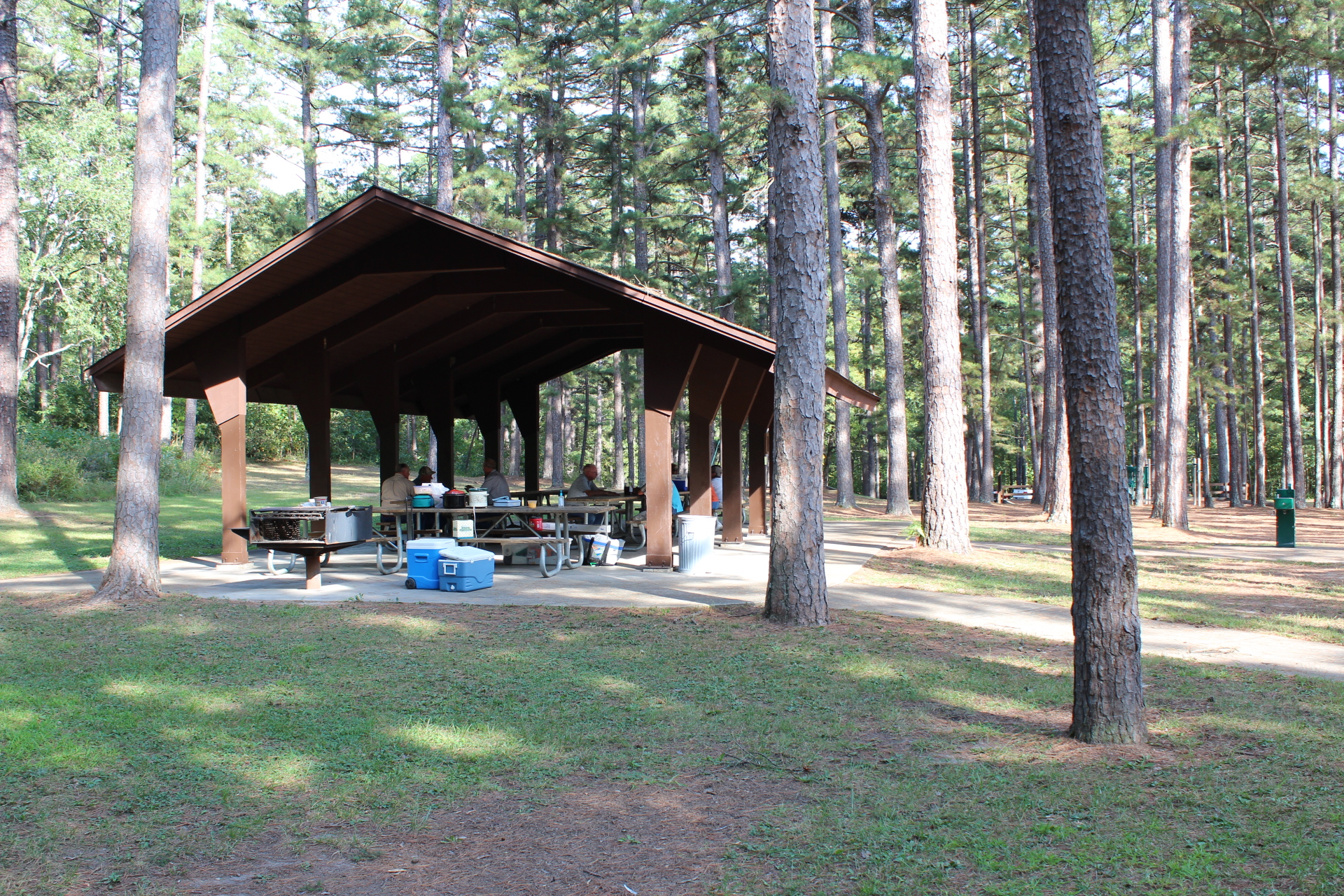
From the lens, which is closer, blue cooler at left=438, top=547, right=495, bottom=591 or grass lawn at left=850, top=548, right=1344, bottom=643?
grass lawn at left=850, top=548, right=1344, bottom=643

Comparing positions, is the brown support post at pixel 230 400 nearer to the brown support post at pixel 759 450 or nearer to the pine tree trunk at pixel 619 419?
the brown support post at pixel 759 450

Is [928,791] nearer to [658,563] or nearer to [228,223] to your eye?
[658,563]

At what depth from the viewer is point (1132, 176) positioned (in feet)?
99.6

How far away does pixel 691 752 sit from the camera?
4.60 m

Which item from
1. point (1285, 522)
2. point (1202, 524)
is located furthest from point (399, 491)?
point (1202, 524)

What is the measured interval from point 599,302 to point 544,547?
3.20 m

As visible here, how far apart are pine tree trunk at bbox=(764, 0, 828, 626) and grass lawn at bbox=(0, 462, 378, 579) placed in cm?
910

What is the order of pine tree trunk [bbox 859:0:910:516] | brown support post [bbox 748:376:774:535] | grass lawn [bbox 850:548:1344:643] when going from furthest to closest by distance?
1. pine tree trunk [bbox 859:0:910:516]
2. brown support post [bbox 748:376:774:535]
3. grass lawn [bbox 850:548:1344:643]

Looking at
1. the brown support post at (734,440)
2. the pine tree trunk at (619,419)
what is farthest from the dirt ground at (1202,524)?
the pine tree trunk at (619,419)

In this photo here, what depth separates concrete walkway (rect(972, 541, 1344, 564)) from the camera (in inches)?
504

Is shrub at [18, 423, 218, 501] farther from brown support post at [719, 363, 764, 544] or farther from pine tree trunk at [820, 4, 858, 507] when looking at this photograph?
pine tree trunk at [820, 4, 858, 507]

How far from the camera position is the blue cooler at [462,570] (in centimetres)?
959

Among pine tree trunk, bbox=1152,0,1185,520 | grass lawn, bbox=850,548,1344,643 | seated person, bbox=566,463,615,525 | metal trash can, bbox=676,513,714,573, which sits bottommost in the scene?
grass lawn, bbox=850,548,1344,643

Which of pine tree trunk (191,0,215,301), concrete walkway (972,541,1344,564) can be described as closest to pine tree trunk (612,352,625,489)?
pine tree trunk (191,0,215,301)
